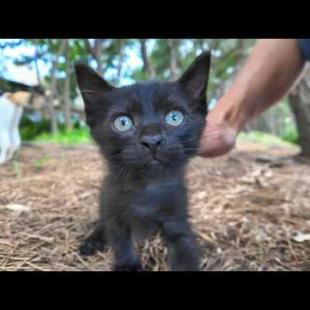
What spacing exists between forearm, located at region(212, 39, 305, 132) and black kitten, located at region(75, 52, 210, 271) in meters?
0.72

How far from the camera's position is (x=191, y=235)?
173 cm

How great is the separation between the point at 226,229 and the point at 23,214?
959 mm

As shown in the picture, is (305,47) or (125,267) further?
(305,47)

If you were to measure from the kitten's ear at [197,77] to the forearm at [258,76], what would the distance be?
0.78m

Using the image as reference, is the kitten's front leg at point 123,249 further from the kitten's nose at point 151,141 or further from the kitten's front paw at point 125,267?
the kitten's nose at point 151,141

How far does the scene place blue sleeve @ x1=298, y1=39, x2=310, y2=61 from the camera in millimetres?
2281

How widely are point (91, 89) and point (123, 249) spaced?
0.53m

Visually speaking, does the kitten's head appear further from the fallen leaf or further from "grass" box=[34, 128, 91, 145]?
the fallen leaf

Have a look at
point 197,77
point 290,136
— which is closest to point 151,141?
point 197,77

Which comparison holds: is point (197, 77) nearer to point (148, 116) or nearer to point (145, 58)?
point (148, 116)

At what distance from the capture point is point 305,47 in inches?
91.4

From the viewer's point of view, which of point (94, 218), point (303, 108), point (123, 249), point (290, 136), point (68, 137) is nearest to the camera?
point (123, 249)
